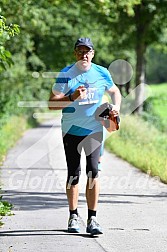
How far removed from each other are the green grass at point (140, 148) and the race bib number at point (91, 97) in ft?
16.7

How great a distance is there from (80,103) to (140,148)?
10847mm

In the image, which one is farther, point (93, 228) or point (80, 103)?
point (80, 103)

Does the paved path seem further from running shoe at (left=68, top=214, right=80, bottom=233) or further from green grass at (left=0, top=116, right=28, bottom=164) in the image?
green grass at (left=0, top=116, right=28, bottom=164)

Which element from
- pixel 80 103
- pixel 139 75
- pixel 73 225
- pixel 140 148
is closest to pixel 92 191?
pixel 73 225

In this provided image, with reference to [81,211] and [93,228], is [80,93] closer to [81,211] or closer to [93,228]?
[93,228]

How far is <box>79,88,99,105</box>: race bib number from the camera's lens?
329 inches

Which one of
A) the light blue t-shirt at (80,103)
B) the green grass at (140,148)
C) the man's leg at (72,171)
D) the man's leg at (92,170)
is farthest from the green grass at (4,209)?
the green grass at (140,148)

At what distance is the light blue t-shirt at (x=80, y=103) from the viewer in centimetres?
839

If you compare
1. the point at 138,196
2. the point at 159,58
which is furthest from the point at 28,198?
the point at 159,58

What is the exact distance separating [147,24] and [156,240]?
82.2 ft

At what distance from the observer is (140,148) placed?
62.6 ft

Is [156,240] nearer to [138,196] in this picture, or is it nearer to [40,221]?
[40,221]

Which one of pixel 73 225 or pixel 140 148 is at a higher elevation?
pixel 73 225

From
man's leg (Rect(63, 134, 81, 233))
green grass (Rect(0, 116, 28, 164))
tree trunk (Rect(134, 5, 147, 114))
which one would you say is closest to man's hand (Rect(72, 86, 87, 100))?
man's leg (Rect(63, 134, 81, 233))
